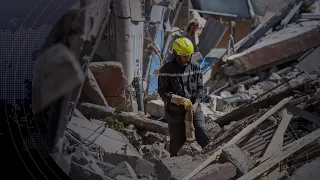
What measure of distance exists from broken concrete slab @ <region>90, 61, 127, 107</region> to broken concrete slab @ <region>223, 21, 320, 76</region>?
10.8 feet

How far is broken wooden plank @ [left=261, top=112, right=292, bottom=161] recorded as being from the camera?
131 inches

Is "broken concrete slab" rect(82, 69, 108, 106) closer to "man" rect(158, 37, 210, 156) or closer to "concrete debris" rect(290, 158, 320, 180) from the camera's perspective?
"man" rect(158, 37, 210, 156)

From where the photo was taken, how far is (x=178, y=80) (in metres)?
3.61

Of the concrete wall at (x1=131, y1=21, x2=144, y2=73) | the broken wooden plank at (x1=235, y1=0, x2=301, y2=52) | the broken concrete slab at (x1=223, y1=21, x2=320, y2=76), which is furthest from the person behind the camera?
the broken wooden plank at (x1=235, y1=0, x2=301, y2=52)

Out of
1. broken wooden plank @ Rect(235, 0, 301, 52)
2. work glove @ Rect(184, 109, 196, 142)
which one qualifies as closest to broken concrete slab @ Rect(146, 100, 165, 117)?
work glove @ Rect(184, 109, 196, 142)

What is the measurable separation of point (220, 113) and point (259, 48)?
1.95 metres

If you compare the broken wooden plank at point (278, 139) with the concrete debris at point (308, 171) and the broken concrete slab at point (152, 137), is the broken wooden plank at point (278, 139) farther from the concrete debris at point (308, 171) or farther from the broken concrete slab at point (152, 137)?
the broken concrete slab at point (152, 137)

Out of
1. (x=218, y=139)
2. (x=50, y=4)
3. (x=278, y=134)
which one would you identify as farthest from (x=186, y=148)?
(x=50, y=4)

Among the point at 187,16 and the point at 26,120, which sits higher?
the point at 187,16

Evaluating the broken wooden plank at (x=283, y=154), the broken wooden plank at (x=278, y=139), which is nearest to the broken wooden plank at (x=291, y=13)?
the broken wooden plank at (x=278, y=139)

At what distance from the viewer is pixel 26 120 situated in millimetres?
2594

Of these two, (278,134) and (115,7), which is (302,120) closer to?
(278,134)

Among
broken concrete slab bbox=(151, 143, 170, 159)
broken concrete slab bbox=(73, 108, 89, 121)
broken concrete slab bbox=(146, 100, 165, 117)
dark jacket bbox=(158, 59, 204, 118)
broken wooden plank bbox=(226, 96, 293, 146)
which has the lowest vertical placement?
broken concrete slab bbox=(151, 143, 170, 159)

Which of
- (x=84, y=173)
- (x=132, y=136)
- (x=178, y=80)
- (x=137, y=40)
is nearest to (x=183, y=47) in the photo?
(x=178, y=80)
